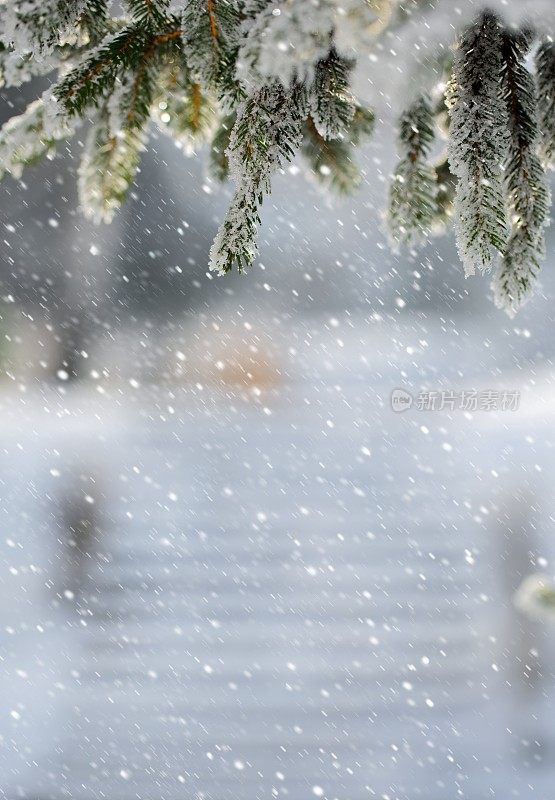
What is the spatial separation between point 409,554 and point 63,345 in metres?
12.0

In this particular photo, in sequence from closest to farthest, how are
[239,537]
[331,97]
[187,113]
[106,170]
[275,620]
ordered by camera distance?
[331,97], [106,170], [187,113], [275,620], [239,537]

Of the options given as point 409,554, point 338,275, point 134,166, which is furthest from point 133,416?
point 134,166

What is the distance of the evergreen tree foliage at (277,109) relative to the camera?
3.15 ft

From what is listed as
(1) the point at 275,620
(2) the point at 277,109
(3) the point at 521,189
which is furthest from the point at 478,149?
(1) the point at 275,620

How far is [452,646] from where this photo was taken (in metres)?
4.08

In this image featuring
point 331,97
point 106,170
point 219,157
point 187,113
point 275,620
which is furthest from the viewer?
point 275,620

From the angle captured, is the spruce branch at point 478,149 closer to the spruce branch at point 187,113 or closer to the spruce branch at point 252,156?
the spruce branch at point 252,156

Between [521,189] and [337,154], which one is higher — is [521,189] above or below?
below

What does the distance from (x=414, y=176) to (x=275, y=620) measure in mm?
3757

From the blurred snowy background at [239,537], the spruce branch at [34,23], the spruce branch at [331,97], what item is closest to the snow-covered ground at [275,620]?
the blurred snowy background at [239,537]

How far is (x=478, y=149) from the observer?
96 centimetres

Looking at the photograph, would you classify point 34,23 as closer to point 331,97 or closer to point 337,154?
point 331,97

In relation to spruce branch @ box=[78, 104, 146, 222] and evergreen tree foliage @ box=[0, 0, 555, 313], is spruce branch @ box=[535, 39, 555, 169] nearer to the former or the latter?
evergreen tree foliage @ box=[0, 0, 555, 313]

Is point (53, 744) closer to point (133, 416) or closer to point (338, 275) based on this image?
point (133, 416)
